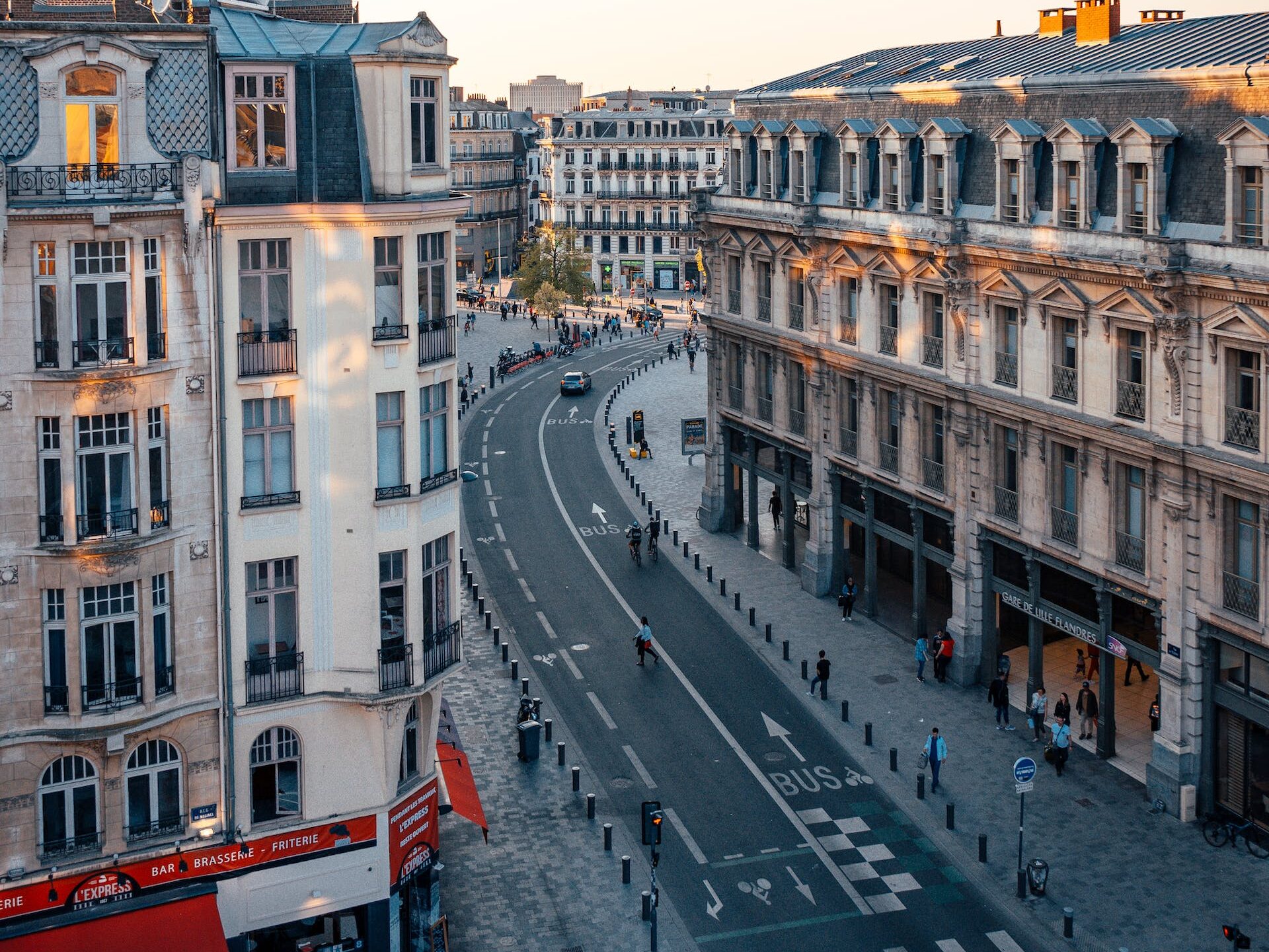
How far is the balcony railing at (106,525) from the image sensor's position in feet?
89.8

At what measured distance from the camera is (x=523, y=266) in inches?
5576

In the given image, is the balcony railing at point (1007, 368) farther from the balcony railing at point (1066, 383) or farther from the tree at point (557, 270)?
the tree at point (557, 270)

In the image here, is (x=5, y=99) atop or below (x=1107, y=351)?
atop

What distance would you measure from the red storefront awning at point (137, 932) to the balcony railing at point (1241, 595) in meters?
23.0

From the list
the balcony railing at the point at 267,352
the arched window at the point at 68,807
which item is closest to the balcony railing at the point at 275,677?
the arched window at the point at 68,807

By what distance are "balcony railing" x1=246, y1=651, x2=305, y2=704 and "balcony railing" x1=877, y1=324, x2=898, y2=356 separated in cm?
2680

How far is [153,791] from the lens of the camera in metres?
28.8

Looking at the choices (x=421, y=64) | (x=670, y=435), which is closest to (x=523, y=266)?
(x=670, y=435)

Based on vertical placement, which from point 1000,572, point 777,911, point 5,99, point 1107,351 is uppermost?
point 5,99

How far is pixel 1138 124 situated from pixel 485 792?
75.5 ft

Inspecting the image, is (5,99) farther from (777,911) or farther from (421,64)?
(777,911)

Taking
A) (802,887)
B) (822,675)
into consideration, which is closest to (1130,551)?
(822,675)

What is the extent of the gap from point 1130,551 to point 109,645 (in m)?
24.8

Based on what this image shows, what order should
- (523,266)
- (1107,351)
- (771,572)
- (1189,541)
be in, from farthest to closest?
A: 1. (523,266)
2. (771,572)
3. (1107,351)
4. (1189,541)
